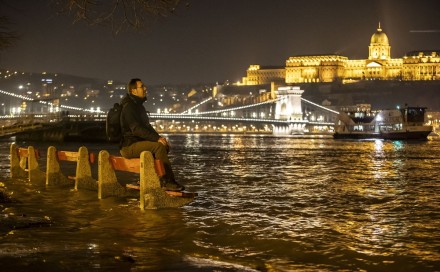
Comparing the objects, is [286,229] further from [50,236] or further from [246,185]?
[246,185]

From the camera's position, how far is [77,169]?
14.0 meters

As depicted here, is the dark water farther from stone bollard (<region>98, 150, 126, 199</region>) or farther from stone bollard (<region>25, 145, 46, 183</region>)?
stone bollard (<region>25, 145, 46, 183</region>)

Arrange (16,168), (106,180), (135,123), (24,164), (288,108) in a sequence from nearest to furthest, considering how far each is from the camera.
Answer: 1. (135,123)
2. (106,180)
3. (24,164)
4. (16,168)
5. (288,108)

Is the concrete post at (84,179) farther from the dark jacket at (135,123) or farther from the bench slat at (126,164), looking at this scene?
the dark jacket at (135,123)

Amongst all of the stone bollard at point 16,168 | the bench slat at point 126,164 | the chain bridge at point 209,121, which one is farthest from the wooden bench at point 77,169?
the chain bridge at point 209,121

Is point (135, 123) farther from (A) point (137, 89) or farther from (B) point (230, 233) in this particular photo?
(B) point (230, 233)

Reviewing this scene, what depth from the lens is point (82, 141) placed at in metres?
71.4

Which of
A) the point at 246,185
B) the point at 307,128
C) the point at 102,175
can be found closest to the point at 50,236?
the point at 102,175

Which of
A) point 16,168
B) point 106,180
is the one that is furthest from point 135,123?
point 16,168

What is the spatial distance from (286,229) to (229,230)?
762mm

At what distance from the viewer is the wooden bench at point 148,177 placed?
10648 mm

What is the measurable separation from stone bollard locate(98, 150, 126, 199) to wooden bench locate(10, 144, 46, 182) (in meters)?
3.69

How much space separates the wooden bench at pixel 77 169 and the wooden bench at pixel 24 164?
0.85m

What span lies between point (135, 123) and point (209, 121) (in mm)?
126559
